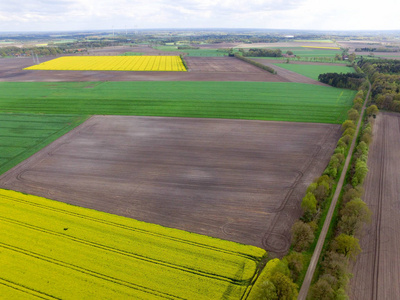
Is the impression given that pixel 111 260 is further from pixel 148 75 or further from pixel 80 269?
pixel 148 75

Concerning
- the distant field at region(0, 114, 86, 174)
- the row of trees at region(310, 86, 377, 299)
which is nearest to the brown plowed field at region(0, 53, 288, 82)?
the distant field at region(0, 114, 86, 174)

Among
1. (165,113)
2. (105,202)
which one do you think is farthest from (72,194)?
(165,113)

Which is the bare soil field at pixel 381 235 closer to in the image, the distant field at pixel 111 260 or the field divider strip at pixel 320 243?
the field divider strip at pixel 320 243

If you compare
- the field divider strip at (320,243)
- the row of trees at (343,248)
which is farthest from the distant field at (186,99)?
the row of trees at (343,248)

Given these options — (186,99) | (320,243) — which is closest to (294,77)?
(186,99)

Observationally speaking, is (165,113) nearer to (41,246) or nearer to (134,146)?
(134,146)
